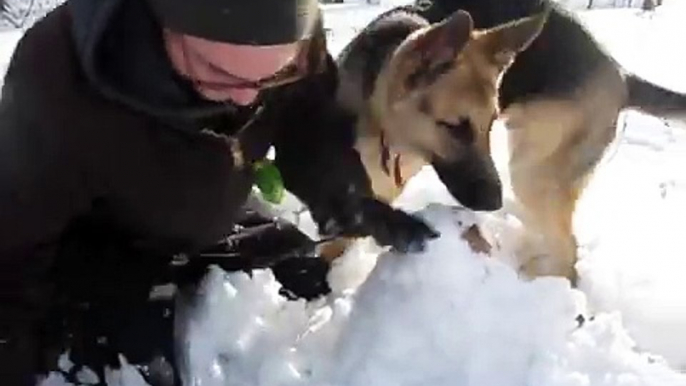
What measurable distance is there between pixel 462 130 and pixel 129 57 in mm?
1246

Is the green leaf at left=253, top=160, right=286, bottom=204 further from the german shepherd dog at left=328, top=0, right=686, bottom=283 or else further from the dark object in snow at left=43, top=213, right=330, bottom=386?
the german shepherd dog at left=328, top=0, right=686, bottom=283

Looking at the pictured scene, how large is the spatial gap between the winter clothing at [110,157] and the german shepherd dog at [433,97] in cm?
41

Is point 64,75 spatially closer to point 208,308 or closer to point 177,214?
point 177,214

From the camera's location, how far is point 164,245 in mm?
2373

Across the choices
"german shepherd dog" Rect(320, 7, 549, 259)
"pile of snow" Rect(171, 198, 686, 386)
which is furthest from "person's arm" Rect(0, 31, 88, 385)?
"german shepherd dog" Rect(320, 7, 549, 259)

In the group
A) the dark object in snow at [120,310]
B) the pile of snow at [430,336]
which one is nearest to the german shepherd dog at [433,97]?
the pile of snow at [430,336]

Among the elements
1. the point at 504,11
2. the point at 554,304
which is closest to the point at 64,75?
the point at 554,304

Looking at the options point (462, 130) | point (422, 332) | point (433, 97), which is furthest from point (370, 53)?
point (422, 332)

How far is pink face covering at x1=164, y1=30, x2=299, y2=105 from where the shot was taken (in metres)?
1.78

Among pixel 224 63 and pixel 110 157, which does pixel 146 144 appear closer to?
pixel 110 157

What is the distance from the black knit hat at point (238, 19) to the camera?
1712 mm

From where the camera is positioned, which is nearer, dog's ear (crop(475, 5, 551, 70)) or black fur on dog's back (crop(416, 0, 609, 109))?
dog's ear (crop(475, 5, 551, 70))

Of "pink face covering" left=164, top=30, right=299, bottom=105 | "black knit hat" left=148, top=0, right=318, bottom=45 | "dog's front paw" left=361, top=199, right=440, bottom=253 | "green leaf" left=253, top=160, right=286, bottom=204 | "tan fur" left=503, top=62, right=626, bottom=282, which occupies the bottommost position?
"tan fur" left=503, top=62, right=626, bottom=282

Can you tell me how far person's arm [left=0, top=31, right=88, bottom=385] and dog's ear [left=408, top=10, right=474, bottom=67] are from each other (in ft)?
3.48
